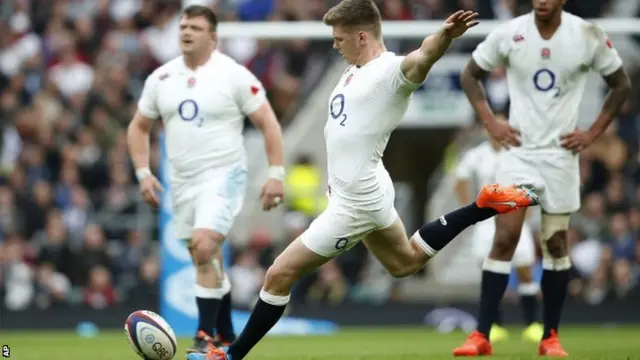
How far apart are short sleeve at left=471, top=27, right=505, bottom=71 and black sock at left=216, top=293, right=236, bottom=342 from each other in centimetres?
262

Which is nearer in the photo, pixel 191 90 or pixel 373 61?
pixel 373 61

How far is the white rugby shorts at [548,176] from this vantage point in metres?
9.39

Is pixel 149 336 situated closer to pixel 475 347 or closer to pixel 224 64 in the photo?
pixel 475 347

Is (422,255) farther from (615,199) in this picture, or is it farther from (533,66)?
(615,199)

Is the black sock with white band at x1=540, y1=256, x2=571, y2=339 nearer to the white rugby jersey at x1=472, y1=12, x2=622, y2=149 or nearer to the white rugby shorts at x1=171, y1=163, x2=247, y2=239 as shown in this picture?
the white rugby jersey at x1=472, y1=12, x2=622, y2=149

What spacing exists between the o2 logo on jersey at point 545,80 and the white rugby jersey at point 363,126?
187cm

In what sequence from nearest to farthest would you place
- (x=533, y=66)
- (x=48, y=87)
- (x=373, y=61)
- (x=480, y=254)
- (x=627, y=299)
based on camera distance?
(x=373, y=61)
(x=533, y=66)
(x=480, y=254)
(x=627, y=299)
(x=48, y=87)

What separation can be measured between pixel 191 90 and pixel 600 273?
8447 millimetres

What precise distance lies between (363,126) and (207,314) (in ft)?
8.05

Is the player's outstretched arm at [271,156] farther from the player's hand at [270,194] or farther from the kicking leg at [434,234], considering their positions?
the kicking leg at [434,234]

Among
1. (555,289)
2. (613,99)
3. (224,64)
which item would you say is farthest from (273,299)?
(613,99)

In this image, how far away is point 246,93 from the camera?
998 centimetres

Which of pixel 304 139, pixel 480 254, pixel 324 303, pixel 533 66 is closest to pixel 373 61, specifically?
pixel 533 66

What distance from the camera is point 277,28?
14.6 m
